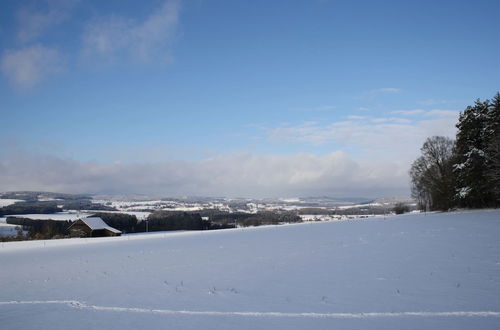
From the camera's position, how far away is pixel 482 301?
8.30 m

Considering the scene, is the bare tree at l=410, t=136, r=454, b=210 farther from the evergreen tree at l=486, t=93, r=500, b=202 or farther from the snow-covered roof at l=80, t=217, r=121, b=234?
the snow-covered roof at l=80, t=217, r=121, b=234

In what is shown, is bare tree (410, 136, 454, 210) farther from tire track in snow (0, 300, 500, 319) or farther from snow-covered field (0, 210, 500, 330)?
tire track in snow (0, 300, 500, 319)

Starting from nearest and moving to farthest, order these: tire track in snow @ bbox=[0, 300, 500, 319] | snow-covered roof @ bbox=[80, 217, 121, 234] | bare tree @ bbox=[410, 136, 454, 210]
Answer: tire track in snow @ bbox=[0, 300, 500, 319] < bare tree @ bbox=[410, 136, 454, 210] < snow-covered roof @ bbox=[80, 217, 121, 234]

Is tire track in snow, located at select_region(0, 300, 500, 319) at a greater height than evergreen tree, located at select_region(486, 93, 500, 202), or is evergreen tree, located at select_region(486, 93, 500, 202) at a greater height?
evergreen tree, located at select_region(486, 93, 500, 202)

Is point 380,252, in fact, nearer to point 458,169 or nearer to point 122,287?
point 122,287

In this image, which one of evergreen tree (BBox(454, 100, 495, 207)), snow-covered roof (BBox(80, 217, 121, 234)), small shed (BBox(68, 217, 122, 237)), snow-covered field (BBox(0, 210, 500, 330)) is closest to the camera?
snow-covered field (BBox(0, 210, 500, 330))

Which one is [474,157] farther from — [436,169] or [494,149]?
[436,169]

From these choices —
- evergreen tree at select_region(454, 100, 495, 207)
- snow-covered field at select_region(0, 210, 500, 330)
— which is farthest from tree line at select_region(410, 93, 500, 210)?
snow-covered field at select_region(0, 210, 500, 330)

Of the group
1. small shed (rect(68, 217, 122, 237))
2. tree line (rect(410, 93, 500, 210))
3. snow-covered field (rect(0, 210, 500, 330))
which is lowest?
small shed (rect(68, 217, 122, 237))

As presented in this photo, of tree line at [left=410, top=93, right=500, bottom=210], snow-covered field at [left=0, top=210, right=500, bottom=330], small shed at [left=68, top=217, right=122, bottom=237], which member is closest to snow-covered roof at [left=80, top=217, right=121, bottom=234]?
small shed at [left=68, top=217, right=122, bottom=237]

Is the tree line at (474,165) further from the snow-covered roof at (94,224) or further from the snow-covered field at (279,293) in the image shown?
the snow-covered roof at (94,224)

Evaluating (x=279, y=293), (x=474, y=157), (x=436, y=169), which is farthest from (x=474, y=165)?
(x=279, y=293)

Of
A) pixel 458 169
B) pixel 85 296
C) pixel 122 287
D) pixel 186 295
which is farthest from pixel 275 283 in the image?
pixel 458 169

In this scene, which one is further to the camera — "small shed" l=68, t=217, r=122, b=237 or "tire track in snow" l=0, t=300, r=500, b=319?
"small shed" l=68, t=217, r=122, b=237
